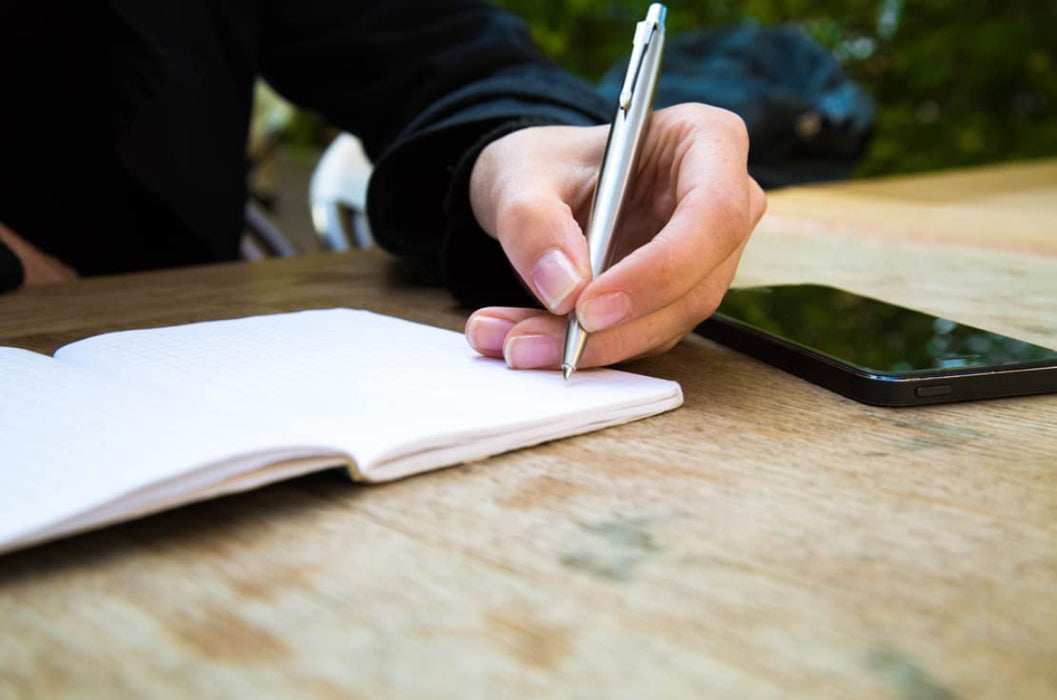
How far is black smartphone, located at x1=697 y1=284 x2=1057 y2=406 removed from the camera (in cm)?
47

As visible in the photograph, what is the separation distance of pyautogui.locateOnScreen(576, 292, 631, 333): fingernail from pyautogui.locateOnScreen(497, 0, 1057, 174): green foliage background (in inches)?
116

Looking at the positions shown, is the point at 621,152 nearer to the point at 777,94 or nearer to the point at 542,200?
the point at 542,200

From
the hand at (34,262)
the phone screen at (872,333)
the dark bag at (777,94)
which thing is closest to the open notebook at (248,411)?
the phone screen at (872,333)

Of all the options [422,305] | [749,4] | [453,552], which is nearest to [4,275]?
[422,305]

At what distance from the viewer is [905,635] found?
256mm

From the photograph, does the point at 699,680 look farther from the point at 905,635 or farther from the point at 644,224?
the point at 644,224

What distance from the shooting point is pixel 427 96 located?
0.91m

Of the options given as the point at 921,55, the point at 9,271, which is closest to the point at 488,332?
the point at 9,271

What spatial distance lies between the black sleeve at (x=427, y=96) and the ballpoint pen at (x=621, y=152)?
0.17 m

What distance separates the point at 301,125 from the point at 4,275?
3327mm

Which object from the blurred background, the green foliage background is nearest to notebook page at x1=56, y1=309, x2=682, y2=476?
the blurred background

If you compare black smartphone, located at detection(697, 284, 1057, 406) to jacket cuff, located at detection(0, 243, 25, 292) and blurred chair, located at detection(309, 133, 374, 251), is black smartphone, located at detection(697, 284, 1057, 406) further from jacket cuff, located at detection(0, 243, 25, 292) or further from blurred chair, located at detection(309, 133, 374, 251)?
blurred chair, located at detection(309, 133, 374, 251)

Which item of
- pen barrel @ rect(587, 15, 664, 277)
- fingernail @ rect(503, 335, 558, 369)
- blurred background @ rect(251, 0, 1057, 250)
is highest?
blurred background @ rect(251, 0, 1057, 250)

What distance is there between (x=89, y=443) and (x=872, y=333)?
0.41 metres
